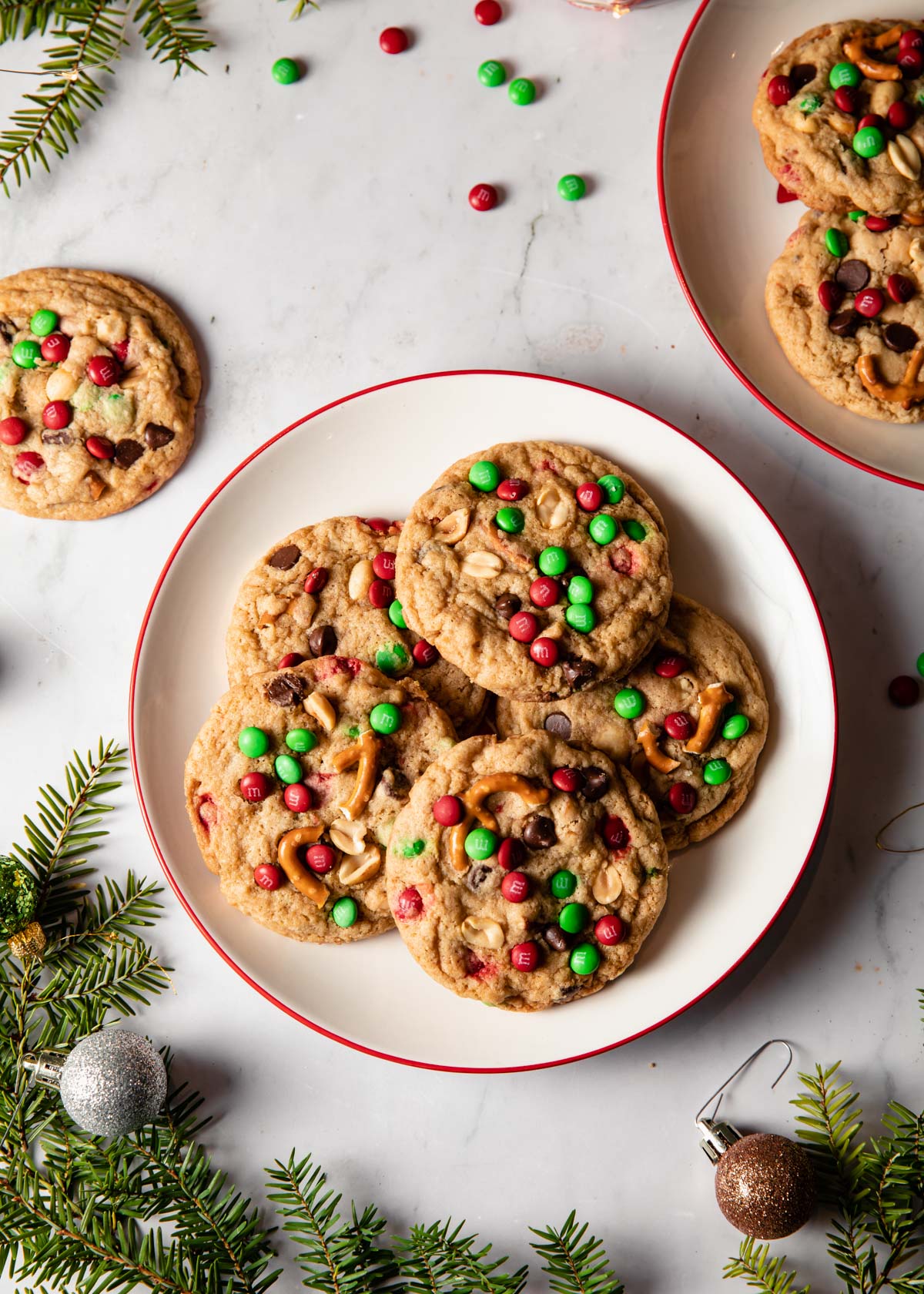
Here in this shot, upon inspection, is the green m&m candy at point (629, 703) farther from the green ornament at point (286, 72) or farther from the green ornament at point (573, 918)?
the green ornament at point (286, 72)

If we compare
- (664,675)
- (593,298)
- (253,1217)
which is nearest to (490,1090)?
(253,1217)

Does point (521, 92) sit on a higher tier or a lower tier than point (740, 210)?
higher

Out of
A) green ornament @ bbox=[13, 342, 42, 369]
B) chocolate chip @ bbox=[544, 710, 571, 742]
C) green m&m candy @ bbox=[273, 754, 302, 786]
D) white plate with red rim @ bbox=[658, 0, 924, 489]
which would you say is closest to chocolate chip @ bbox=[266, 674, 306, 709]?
green m&m candy @ bbox=[273, 754, 302, 786]

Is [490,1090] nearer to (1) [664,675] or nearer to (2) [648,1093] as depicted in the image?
(2) [648,1093]

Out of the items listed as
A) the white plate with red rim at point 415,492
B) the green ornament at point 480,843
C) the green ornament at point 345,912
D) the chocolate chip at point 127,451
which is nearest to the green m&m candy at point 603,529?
the white plate with red rim at point 415,492

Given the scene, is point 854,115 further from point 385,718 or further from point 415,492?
point 385,718

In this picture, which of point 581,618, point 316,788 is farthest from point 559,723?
point 316,788

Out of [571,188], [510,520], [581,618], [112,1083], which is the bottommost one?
[112,1083]
